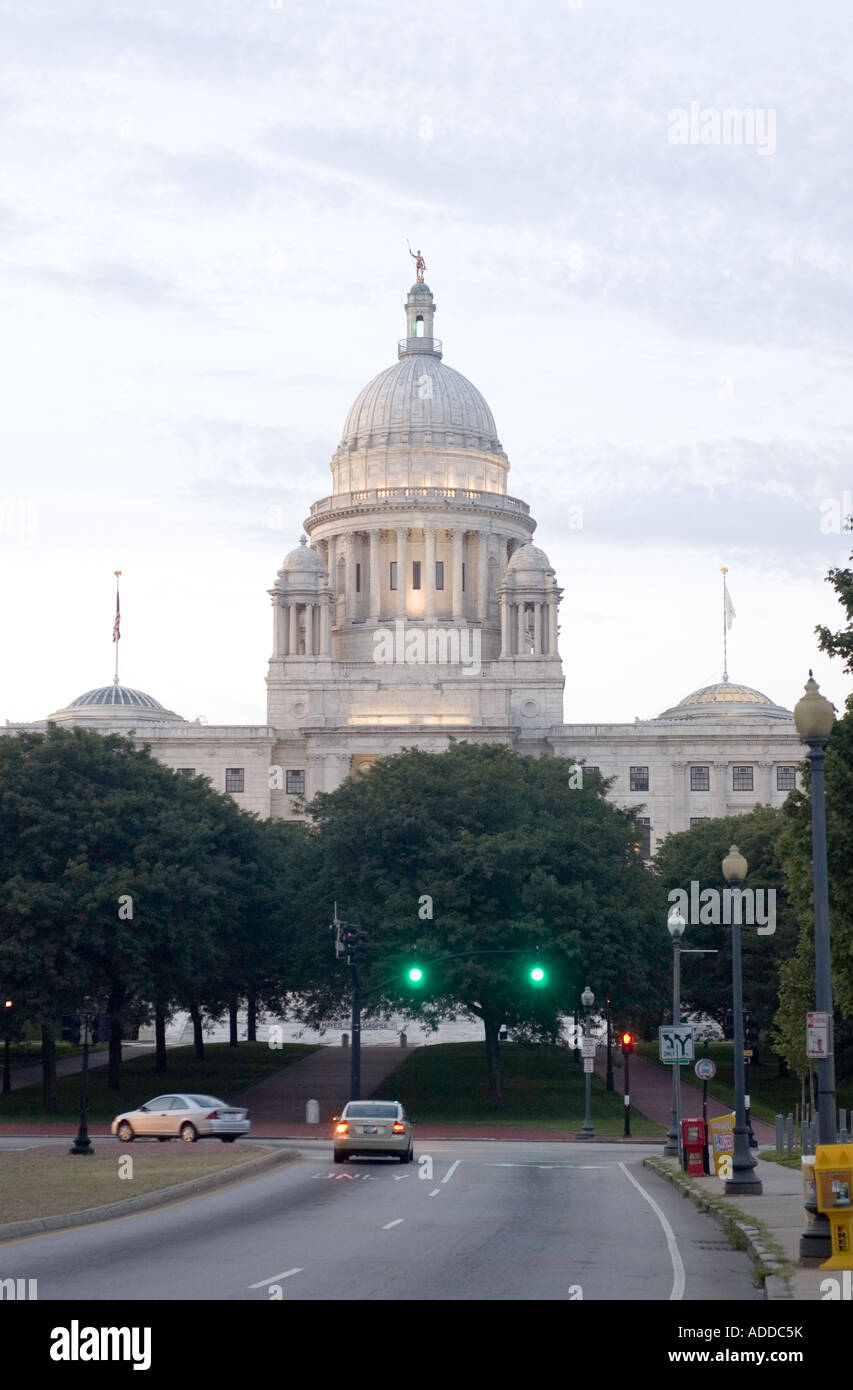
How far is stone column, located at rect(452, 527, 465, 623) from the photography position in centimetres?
13550

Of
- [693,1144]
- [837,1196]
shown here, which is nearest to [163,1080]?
[693,1144]

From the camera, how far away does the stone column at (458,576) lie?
13550 cm

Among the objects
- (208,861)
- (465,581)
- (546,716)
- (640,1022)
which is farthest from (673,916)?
(465,581)

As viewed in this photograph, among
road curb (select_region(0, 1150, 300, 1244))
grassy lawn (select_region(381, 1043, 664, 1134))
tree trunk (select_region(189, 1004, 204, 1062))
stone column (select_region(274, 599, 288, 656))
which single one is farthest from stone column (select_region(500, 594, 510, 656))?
road curb (select_region(0, 1150, 300, 1244))

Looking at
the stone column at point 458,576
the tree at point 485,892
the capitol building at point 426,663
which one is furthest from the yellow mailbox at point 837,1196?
the stone column at point 458,576

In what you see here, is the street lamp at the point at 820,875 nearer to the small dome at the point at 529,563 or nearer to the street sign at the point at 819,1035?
the street sign at the point at 819,1035

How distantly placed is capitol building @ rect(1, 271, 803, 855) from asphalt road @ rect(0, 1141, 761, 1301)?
3239 inches

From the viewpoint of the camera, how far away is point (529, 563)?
128 m

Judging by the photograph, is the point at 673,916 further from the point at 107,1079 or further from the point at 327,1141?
the point at 107,1079

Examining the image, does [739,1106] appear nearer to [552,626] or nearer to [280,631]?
[552,626]

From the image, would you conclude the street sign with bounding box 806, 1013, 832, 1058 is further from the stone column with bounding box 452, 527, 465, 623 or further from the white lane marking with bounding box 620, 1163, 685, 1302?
the stone column with bounding box 452, 527, 465, 623

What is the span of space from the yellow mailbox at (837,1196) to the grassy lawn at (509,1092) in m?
40.4
